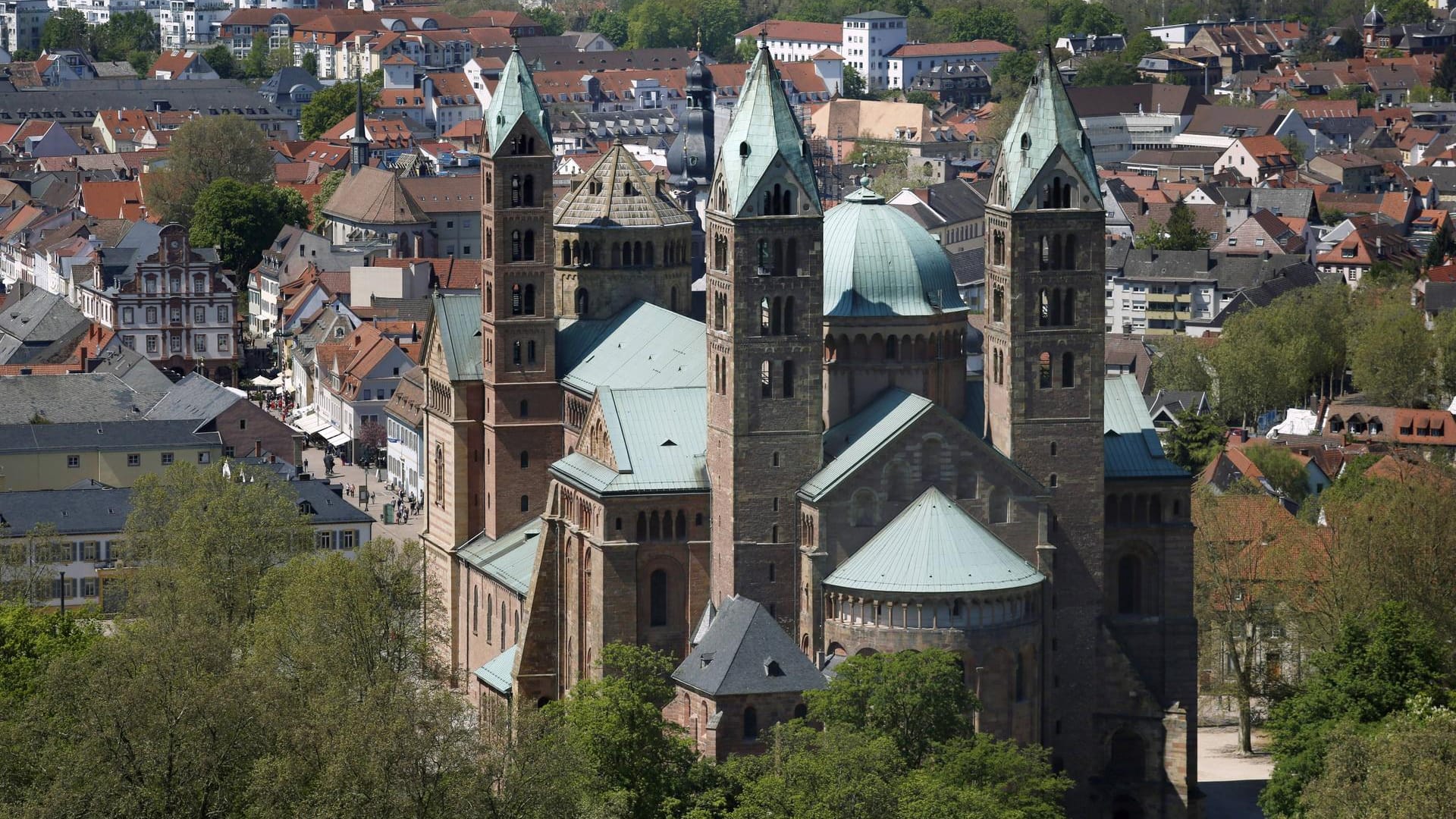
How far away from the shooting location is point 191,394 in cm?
19025

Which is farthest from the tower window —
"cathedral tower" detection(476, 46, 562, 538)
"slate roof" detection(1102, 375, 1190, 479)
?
"cathedral tower" detection(476, 46, 562, 538)

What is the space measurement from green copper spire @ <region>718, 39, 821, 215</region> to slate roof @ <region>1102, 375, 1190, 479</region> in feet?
49.3

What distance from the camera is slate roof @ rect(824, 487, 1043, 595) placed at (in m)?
123

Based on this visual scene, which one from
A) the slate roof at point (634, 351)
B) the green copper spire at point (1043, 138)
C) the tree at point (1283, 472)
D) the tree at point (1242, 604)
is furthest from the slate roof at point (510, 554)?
the tree at point (1283, 472)

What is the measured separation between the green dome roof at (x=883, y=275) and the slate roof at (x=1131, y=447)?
7.77 m

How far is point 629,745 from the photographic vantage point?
383 feet

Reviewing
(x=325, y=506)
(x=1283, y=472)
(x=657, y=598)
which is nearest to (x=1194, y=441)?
(x=1283, y=472)

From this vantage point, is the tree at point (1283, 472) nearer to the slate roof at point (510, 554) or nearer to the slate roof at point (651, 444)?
the slate roof at point (510, 554)

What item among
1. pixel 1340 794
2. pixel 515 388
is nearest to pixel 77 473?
pixel 515 388

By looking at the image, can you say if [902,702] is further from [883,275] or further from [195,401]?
[195,401]

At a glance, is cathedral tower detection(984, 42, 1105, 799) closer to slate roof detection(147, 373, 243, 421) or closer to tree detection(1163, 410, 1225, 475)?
tree detection(1163, 410, 1225, 475)

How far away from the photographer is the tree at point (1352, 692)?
126062mm

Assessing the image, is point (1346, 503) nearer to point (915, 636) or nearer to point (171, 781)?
point (915, 636)

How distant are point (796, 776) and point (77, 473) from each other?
73674 millimetres
